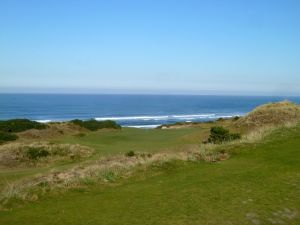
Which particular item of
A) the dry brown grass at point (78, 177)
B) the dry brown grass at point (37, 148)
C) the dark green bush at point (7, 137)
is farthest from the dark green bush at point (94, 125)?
the dry brown grass at point (78, 177)

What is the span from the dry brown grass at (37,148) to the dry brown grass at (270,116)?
15249mm

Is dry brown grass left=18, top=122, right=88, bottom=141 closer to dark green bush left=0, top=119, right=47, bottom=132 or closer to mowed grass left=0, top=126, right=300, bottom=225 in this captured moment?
dark green bush left=0, top=119, right=47, bottom=132

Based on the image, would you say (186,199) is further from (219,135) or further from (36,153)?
(219,135)

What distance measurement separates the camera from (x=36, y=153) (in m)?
23.1

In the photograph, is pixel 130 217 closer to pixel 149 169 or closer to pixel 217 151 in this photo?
pixel 149 169

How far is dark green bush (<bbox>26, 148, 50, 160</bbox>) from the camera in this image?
2283cm

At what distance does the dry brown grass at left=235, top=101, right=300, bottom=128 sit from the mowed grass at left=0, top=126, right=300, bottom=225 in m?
19.4

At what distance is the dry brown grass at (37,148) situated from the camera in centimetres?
2208

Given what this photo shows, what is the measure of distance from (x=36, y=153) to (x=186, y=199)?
50.3ft

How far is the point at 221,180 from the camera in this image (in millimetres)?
11672

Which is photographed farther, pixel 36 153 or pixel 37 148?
pixel 37 148

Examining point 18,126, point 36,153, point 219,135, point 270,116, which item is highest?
point 270,116

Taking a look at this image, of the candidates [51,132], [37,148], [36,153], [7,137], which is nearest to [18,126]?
[51,132]

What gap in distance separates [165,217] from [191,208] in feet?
2.86
